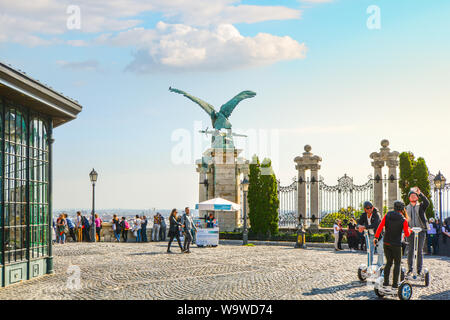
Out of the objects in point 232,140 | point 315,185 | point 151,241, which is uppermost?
point 232,140

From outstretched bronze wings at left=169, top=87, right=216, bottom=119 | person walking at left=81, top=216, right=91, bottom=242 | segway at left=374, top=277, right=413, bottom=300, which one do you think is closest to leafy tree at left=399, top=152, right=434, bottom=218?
outstretched bronze wings at left=169, top=87, right=216, bottom=119

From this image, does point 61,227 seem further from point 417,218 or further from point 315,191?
point 417,218

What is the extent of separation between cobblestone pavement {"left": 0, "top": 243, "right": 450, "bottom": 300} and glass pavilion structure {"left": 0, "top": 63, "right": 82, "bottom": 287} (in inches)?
23.0

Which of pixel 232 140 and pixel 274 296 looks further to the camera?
pixel 232 140

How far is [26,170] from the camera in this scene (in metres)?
13.1

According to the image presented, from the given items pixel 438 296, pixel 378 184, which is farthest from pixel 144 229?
pixel 438 296

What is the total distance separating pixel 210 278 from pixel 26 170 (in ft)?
16.6

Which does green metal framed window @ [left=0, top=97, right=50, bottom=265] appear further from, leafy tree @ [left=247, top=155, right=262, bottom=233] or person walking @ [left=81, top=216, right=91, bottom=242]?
leafy tree @ [left=247, top=155, right=262, bottom=233]

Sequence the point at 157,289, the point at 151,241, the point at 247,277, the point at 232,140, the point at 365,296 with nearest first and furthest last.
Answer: the point at 365,296
the point at 157,289
the point at 247,277
the point at 151,241
the point at 232,140
